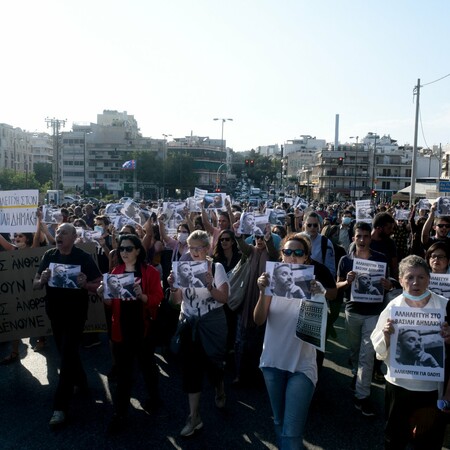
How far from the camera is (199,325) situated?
5.23m

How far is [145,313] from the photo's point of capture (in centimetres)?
547

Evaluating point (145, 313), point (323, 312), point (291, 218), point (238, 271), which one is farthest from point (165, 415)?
point (291, 218)

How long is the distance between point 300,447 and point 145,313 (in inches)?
84.5

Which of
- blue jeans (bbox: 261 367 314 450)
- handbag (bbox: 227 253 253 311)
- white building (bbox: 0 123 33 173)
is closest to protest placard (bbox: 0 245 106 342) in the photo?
handbag (bbox: 227 253 253 311)

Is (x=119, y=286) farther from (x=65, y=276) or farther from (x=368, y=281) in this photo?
(x=368, y=281)

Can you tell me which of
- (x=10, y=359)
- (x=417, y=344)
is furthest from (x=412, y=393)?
(x=10, y=359)

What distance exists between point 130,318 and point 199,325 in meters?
0.68

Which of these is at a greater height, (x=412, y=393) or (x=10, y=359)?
(x=412, y=393)

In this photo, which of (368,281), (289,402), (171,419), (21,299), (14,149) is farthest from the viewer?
(14,149)

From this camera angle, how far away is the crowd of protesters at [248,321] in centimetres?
395

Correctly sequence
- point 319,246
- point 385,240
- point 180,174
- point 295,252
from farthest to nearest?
1. point 180,174
2. point 319,246
3. point 385,240
4. point 295,252

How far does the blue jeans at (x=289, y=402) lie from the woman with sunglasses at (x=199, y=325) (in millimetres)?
1133

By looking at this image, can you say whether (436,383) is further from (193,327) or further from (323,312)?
(193,327)

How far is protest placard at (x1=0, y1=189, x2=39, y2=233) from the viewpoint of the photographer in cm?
772
